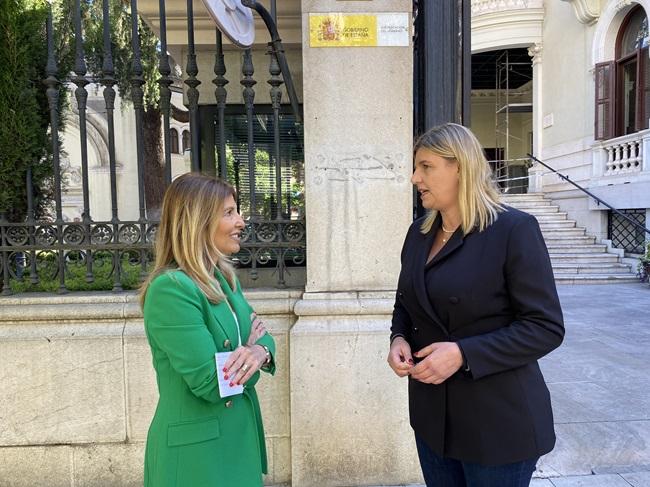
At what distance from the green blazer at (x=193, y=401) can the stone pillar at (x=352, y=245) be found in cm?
120

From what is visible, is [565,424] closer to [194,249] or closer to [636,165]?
[194,249]

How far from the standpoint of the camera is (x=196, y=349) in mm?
1585

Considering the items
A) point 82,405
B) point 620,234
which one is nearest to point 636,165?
point 620,234

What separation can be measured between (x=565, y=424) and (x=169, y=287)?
11.2 ft

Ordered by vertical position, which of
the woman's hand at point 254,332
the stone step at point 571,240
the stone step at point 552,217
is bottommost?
the stone step at point 571,240

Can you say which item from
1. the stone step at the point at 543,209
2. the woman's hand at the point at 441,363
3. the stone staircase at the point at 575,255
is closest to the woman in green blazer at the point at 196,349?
the woman's hand at the point at 441,363

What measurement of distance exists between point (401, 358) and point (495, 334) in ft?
1.25

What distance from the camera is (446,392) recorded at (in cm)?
171

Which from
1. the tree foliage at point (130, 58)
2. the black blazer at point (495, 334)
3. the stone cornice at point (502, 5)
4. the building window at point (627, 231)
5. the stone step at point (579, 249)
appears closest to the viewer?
the black blazer at point (495, 334)

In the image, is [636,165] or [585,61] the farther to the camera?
[585,61]

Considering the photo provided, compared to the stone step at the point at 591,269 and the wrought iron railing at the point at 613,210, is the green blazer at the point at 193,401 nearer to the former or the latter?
the stone step at the point at 591,269

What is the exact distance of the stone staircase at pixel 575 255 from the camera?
35.8ft

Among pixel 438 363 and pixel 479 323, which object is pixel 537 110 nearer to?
pixel 479 323

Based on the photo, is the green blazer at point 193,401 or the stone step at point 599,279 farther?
the stone step at point 599,279
